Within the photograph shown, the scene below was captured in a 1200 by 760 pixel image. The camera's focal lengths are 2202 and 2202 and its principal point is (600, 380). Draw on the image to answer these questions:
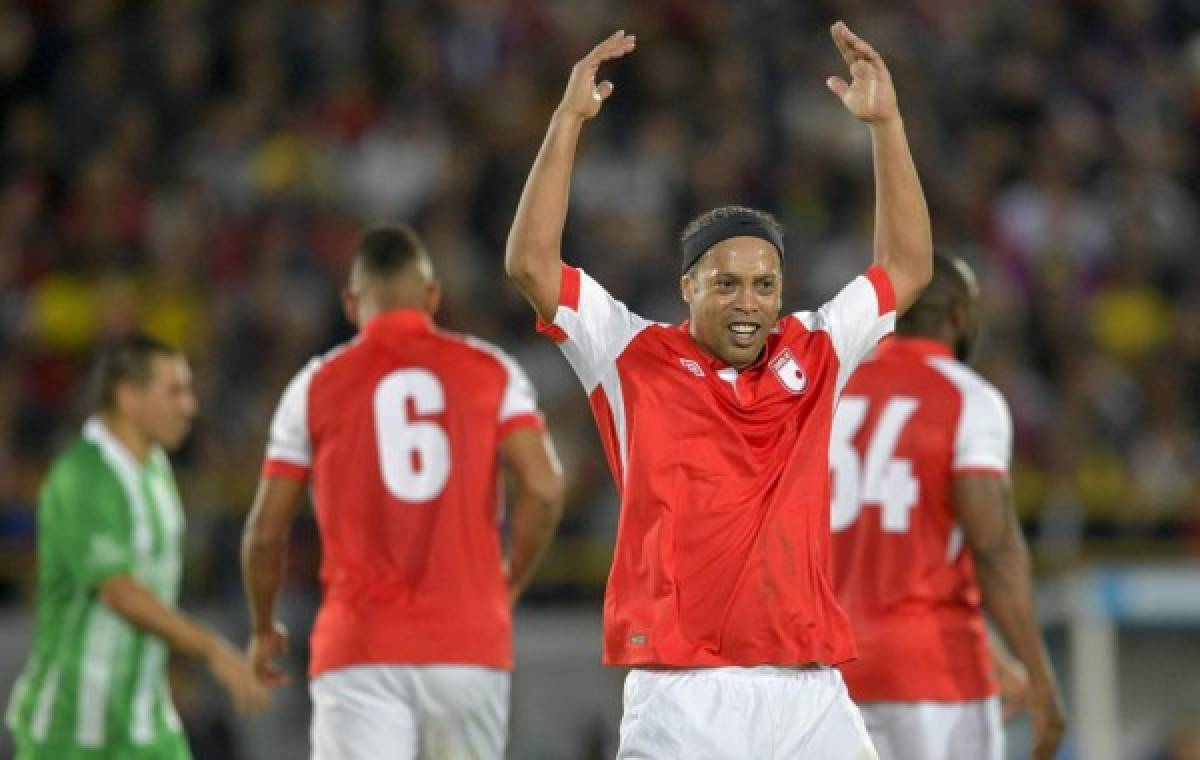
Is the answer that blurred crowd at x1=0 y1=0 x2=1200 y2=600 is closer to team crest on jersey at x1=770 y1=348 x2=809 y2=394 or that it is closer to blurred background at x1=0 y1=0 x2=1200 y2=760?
blurred background at x1=0 y1=0 x2=1200 y2=760

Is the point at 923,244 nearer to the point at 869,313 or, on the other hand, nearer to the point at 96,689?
the point at 869,313

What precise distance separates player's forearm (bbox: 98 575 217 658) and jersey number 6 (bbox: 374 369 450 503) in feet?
2.94

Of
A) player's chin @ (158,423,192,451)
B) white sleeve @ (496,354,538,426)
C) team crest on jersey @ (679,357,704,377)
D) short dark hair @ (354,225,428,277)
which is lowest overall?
player's chin @ (158,423,192,451)

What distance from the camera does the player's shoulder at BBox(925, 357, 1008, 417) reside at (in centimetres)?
680

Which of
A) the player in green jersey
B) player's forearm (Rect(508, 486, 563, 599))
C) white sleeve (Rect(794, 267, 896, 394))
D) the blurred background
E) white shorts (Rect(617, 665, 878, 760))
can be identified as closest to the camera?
white shorts (Rect(617, 665, 878, 760))

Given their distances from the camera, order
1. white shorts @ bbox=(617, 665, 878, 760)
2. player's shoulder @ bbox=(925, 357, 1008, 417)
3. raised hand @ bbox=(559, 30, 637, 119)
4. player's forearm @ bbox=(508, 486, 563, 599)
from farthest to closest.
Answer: player's forearm @ bbox=(508, 486, 563, 599) < player's shoulder @ bbox=(925, 357, 1008, 417) < raised hand @ bbox=(559, 30, 637, 119) < white shorts @ bbox=(617, 665, 878, 760)

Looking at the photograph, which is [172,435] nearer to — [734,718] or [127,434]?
[127,434]

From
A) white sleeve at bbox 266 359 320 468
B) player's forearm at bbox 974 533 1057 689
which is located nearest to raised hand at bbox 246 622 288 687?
white sleeve at bbox 266 359 320 468

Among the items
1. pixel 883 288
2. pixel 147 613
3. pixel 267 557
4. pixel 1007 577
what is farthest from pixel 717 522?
pixel 147 613

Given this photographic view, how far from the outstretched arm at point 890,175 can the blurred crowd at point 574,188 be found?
664 cm

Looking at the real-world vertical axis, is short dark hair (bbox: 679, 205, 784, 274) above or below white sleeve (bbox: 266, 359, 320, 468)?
above

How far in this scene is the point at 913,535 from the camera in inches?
266

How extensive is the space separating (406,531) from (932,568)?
164 centimetres

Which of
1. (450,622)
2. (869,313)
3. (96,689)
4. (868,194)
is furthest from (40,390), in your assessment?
(869,313)
